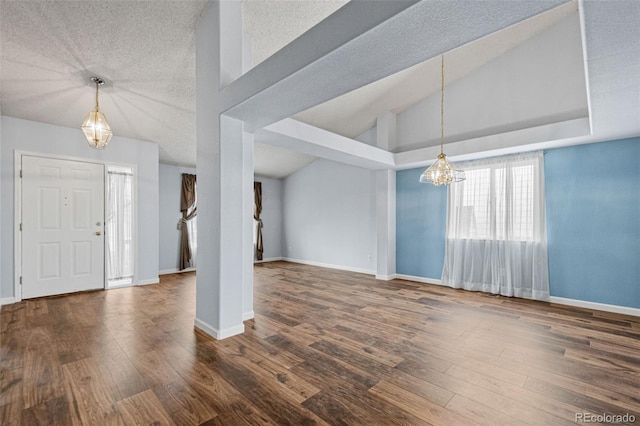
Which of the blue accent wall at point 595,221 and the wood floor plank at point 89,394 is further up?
the blue accent wall at point 595,221

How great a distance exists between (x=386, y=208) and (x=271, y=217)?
13.9ft

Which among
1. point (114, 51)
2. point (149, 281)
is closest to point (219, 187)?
point (114, 51)

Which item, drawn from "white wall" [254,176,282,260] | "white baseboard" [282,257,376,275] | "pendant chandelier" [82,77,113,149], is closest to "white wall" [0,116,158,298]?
"pendant chandelier" [82,77,113,149]

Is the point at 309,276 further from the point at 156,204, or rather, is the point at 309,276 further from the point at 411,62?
the point at 411,62

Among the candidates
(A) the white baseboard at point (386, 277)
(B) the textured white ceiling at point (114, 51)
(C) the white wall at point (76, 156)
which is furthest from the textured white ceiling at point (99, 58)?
(A) the white baseboard at point (386, 277)

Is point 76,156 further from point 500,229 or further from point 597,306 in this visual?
point 597,306

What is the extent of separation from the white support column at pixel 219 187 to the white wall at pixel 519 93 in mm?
4213

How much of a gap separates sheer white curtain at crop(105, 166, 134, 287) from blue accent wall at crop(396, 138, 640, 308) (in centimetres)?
751

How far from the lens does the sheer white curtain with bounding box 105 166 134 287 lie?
5617 millimetres

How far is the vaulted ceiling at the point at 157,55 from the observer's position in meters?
2.22

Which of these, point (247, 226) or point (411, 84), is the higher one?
point (411, 84)

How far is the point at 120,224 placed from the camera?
18.8 feet

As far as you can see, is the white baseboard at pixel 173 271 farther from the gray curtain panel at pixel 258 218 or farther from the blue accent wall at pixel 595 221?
the blue accent wall at pixel 595 221

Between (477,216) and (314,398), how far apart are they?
4.61 m
